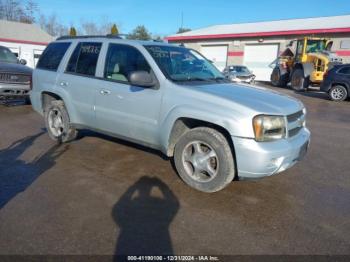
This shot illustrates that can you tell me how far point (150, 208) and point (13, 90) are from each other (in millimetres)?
7488

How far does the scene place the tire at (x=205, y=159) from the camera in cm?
374

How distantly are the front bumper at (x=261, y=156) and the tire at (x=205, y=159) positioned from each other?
171mm

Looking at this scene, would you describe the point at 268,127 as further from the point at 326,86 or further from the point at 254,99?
the point at 326,86

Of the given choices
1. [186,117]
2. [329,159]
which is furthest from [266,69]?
[186,117]

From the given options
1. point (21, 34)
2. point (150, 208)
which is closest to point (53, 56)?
point (150, 208)

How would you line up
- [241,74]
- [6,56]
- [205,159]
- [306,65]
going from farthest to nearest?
1. [241,74]
2. [306,65]
3. [6,56]
4. [205,159]

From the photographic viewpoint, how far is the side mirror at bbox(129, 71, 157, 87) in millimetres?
4020

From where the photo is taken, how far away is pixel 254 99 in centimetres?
383

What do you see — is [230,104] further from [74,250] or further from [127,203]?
[74,250]

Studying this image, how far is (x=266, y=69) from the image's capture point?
28.9m

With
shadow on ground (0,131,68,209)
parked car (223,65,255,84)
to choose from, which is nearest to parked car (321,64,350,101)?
parked car (223,65,255,84)

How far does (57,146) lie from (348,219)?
15.4 feet

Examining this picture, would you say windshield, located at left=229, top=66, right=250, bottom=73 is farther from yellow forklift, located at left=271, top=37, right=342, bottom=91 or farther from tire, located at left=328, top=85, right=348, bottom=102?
tire, located at left=328, top=85, right=348, bottom=102

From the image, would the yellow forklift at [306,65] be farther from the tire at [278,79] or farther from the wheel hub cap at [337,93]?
the wheel hub cap at [337,93]
